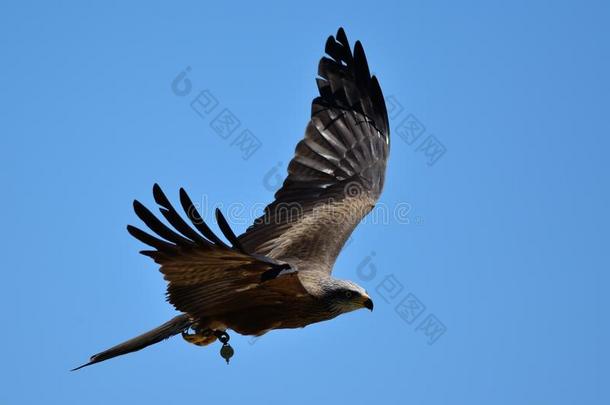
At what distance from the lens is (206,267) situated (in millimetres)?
7930

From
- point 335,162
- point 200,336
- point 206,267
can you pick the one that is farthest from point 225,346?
point 335,162

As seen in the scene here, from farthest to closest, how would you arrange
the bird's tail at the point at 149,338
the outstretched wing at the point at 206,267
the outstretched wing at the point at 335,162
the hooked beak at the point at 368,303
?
the outstretched wing at the point at 335,162 < the hooked beak at the point at 368,303 < the bird's tail at the point at 149,338 < the outstretched wing at the point at 206,267

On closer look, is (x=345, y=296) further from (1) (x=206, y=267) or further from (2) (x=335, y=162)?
(2) (x=335, y=162)

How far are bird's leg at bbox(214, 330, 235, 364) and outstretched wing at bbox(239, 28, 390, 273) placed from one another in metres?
1.63

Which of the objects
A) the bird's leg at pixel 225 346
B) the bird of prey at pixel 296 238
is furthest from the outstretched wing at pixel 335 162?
the bird's leg at pixel 225 346

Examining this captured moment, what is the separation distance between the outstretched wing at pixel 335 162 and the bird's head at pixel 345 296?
1724 millimetres

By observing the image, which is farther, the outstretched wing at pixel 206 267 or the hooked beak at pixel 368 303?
the hooked beak at pixel 368 303

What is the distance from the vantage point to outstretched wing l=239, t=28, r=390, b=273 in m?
10.8

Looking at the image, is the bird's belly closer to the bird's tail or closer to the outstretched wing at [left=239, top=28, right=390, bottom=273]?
the bird's tail

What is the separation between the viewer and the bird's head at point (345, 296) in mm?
8688

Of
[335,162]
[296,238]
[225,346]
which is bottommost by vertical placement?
[225,346]

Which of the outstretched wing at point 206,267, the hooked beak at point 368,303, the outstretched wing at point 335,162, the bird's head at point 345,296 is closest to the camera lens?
the outstretched wing at point 206,267

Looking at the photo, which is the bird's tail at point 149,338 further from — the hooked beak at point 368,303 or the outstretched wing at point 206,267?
the hooked beak at point 368,303

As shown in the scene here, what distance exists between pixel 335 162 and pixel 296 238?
5.44 ft
